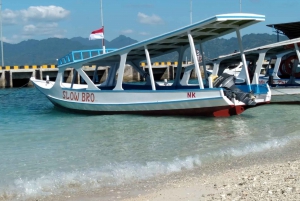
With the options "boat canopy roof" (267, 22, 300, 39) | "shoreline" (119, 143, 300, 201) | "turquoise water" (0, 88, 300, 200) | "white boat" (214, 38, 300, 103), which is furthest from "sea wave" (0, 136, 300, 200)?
"boat canopy roof" (267, 22, 300, 39)

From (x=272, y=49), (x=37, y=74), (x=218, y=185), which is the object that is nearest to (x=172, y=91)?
(x=218, y=185)

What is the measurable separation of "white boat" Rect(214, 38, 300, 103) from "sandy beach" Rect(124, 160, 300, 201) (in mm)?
13368

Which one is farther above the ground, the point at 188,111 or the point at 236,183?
the point at 188,111

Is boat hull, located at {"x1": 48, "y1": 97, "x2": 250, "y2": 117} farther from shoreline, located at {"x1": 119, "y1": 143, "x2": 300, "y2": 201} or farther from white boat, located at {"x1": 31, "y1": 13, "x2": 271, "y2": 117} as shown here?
shoreline, located at {"x1": 119, "y1": 143, "x2": 300, "y2": 201}

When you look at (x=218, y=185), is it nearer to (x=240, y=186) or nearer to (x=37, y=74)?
(x=240, y=186)

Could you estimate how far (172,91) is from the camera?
16828 millimetres

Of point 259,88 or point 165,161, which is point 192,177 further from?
point 259,88

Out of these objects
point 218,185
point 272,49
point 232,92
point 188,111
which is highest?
point 272,49

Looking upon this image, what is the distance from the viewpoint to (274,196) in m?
6.88

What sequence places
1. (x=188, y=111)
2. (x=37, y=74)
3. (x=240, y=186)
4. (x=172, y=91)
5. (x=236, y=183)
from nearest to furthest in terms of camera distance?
(x=240, y=186)
(x=236, y=183)
(x=172, y=91)
(x=188, y=111)
(x=37, y=74)

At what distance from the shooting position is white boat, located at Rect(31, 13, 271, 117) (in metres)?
16.3

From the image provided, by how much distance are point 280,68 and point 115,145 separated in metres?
15.9

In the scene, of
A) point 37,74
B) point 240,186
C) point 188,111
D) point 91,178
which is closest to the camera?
point 240,186

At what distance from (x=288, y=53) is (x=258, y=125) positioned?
34.3ft
